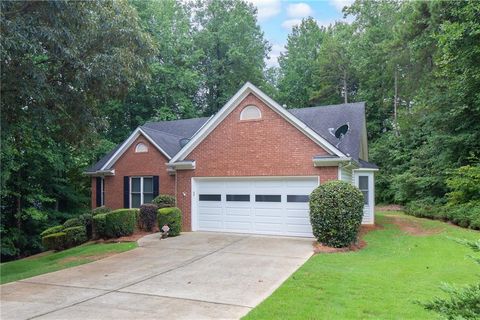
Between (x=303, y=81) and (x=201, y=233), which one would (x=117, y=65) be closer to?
(x=201, y=233)

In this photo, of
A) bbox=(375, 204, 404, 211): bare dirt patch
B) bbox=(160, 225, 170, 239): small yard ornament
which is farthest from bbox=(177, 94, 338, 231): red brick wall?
bbox=(375, 204, 404, 211): bare dirt patch

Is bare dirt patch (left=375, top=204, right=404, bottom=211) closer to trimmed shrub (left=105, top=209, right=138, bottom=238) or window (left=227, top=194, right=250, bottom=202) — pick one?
window (left=227, top=194, right=250, bottom=202)

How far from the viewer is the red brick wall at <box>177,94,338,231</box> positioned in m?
12.8

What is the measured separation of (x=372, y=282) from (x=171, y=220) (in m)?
8.25

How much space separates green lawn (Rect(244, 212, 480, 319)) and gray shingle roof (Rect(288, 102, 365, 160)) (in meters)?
5.01

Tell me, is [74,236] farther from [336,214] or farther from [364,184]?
[364,184]

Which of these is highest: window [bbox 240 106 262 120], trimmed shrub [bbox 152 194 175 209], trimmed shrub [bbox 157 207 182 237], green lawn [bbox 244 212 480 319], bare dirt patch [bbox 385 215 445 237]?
window [bbox 240 106 262 120]

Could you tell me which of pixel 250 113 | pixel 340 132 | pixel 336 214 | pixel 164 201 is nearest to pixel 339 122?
pixel 340 132

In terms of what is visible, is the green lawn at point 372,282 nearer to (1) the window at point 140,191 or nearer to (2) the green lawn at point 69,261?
(2) the green lawn at point 69,261

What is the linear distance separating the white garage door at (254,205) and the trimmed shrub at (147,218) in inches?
65.7

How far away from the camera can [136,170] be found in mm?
17562

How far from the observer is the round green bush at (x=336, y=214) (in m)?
10.7

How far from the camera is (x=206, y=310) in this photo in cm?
571

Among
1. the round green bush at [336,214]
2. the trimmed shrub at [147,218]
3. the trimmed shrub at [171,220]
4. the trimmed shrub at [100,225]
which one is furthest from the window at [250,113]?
the trimmed shrub at [100,225]
